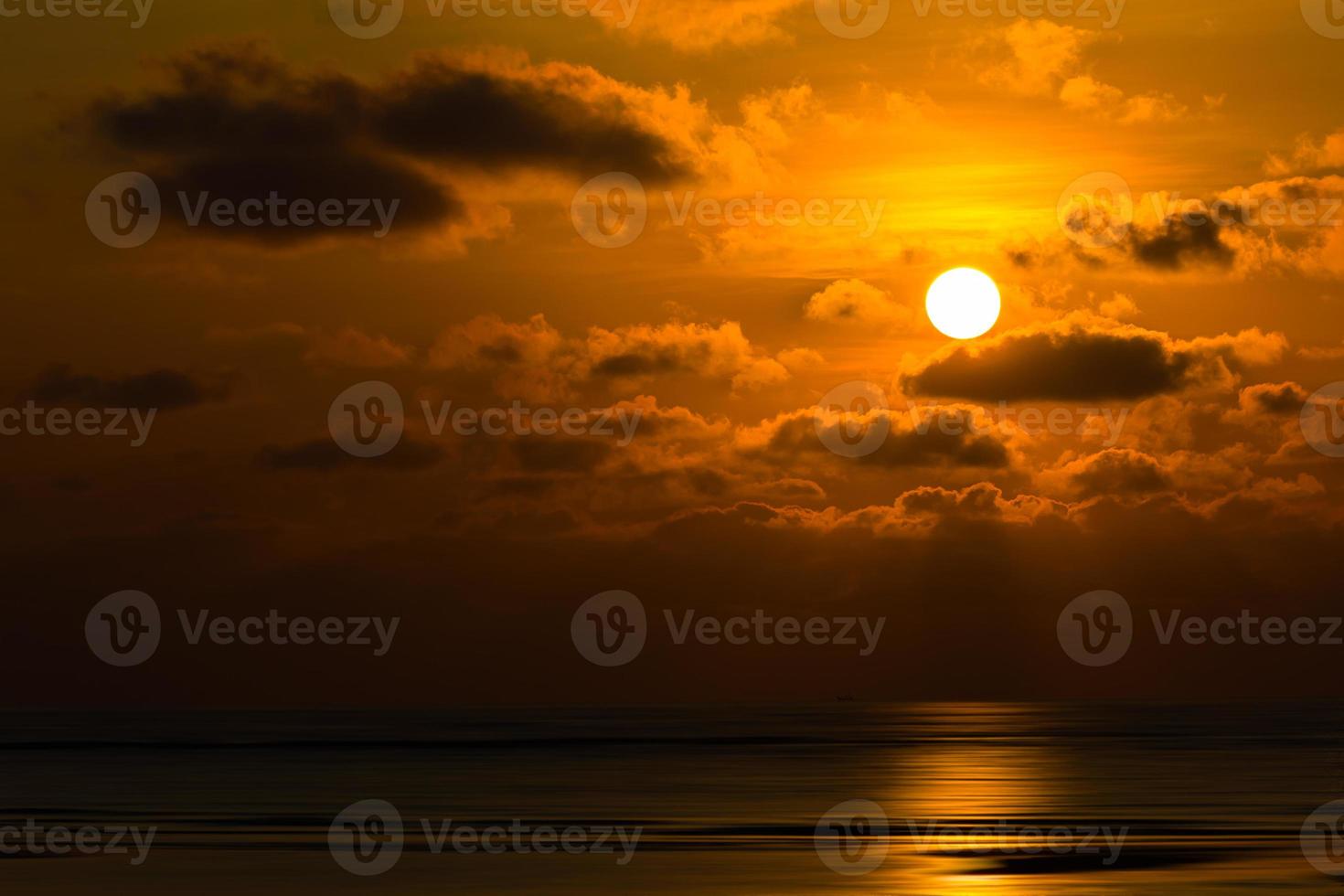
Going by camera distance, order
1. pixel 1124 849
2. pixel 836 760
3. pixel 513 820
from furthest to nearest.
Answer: pixel 836 760 < pixel 513 820 < pixel 1124 849

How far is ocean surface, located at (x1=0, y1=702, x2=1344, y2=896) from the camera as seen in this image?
51.7 meters

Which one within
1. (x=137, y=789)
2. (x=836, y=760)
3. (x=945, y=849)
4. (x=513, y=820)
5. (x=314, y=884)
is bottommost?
(x=314, y=884)

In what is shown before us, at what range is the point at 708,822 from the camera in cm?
7056

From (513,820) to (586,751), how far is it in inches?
3245

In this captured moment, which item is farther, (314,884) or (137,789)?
(137,789)

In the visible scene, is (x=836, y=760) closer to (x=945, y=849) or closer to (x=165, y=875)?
(x=945, y=849)

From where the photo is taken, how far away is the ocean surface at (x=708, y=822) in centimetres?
5166

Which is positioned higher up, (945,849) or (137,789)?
(137,789)

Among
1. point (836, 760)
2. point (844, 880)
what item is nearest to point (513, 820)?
point (844, 880)

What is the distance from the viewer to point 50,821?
7312 centimetres

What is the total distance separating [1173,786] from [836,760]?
39.2 meters

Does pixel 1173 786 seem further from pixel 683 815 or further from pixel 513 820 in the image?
pixel 513 820

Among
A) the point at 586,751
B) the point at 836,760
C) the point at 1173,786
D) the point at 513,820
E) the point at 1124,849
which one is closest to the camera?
the point at 1124,849

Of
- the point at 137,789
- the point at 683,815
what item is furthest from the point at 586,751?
the point at 683,815
